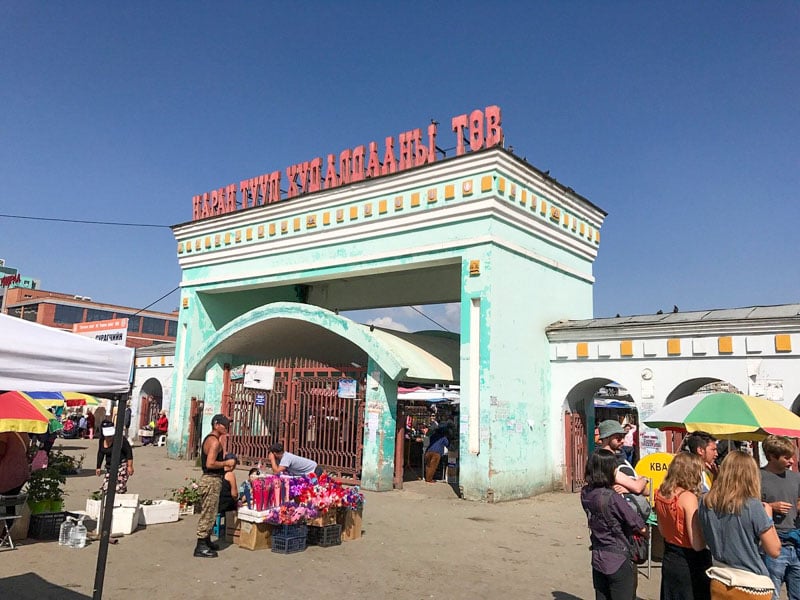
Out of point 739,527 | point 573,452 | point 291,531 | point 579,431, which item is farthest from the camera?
point 579,431

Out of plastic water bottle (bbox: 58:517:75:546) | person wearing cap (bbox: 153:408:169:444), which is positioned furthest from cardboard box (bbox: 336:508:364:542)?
person wearing cap (bbox: 153:408:169:444)

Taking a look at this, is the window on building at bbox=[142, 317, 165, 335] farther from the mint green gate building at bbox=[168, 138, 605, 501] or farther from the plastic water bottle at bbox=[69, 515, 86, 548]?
the plastic water bottle at bbox=[69, 515, 86, 548]

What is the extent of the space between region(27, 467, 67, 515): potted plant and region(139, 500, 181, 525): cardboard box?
1190 millimetres

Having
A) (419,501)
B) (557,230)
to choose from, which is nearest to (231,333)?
(419,501)

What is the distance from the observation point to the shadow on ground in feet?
20.7

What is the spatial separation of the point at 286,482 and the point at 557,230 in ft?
33.1

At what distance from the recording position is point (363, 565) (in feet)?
26.0

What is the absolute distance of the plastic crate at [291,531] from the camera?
329 inches

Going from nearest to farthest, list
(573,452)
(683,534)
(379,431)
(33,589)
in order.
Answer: (683,534) < (33,589) < (379,431) < (573,452)

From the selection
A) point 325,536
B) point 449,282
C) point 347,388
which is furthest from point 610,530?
point 449,282

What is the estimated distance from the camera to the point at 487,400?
43.0 ft

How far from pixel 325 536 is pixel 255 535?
0.96 metres

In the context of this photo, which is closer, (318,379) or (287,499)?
(287,499)

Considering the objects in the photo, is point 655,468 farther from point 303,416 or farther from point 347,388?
point 303,416
